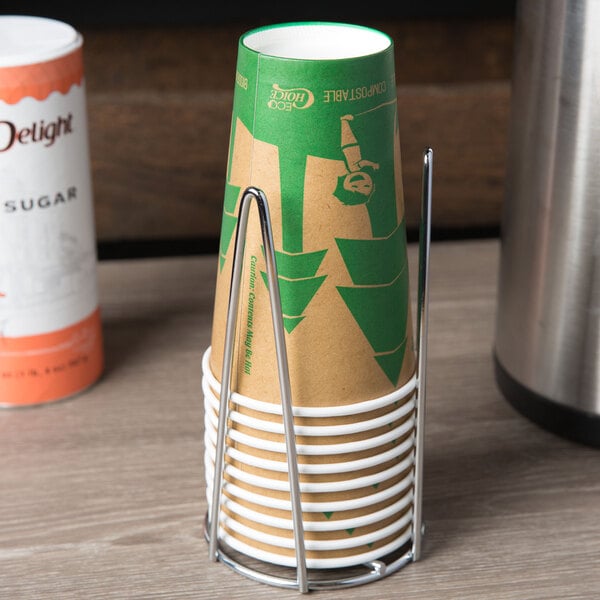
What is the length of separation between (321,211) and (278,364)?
0.22 ft

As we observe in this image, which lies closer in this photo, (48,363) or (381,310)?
(381,310)

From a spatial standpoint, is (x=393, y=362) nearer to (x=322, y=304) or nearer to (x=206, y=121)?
(x=322, y=304)

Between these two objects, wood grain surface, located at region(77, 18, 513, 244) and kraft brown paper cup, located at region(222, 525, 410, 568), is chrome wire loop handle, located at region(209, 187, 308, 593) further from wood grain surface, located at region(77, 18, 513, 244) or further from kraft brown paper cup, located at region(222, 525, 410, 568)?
wood grain surface, located at region(77, 18, 513, 244)

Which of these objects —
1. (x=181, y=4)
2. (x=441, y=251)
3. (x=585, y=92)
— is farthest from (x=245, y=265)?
(x=181, y=4)

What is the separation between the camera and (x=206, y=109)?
928 millimetres

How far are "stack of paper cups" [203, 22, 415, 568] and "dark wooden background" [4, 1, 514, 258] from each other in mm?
493

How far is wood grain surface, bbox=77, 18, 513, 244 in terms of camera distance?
94 cm

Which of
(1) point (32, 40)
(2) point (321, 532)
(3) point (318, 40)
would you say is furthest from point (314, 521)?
(1) point (32, 40)

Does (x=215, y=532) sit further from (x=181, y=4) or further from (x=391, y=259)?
(x=181, y=4)

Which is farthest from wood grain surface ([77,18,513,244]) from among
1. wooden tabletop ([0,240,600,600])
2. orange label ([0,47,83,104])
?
orange label ([0,47,83,104])

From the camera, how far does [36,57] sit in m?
0.56

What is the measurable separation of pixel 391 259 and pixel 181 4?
Result: 0.58 metres

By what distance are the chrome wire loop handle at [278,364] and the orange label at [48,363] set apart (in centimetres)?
20

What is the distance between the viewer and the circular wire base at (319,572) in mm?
479
